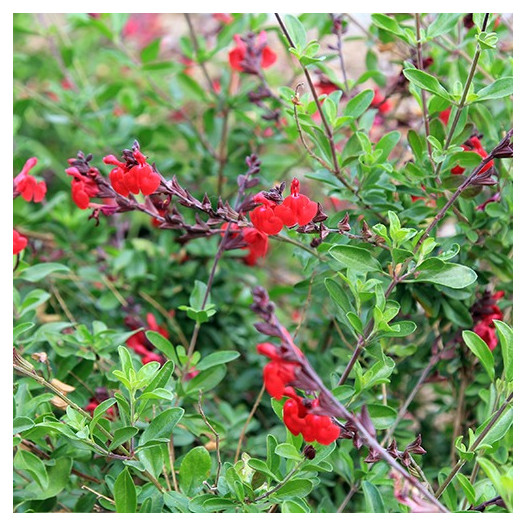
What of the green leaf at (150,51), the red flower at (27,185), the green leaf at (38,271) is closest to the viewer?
the red flower at (27,185)

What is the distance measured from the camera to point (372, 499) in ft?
3.64

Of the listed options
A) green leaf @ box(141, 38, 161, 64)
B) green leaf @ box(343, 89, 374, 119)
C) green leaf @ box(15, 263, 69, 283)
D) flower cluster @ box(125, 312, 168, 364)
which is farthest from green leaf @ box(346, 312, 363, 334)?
green leaf @ box(141, 38, 161, 64)

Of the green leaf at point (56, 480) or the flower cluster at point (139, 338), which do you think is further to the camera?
the flower cluster at point (139, 338)

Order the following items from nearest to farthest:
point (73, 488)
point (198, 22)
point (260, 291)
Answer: point (260, 291) < point (73, 488) < point (198, 22)

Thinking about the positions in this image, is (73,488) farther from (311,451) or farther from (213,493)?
(311,451)

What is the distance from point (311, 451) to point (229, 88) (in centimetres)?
122

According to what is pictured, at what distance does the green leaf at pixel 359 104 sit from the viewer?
1.34 meters

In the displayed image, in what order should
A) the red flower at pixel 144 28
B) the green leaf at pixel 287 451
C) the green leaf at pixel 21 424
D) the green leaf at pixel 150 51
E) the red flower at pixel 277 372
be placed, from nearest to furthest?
the red flower at pixel 277 372, the green leaf at pixel 287 451, the green leaf at pixel 21 424, the green leaf at pixel 150 51, the red flower at pixel 144 28

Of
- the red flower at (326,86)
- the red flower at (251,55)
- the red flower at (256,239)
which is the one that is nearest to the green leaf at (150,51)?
the red flower at (251,55)

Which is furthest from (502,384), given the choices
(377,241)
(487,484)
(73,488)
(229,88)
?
(229,88)

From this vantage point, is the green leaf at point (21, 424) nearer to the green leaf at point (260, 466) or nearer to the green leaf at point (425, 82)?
the green leaf at point (260, 466)

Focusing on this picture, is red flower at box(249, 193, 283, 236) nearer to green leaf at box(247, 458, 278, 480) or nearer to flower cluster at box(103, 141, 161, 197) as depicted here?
flower cluster at box(103, 141, 161, 197)

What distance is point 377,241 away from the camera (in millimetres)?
1158

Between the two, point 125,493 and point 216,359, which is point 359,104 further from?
point 125,493
